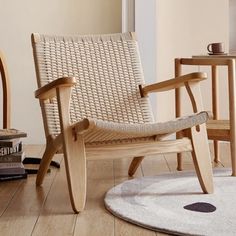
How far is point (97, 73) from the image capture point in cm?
295

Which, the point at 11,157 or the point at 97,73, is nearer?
the point at 97,73

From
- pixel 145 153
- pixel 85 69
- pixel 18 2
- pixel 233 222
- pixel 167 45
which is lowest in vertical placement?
pixel 233 222

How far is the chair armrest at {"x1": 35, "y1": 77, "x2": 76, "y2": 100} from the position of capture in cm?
233

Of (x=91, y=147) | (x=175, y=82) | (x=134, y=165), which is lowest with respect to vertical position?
(x=134, y=165)

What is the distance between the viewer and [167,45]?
4227 millimetres

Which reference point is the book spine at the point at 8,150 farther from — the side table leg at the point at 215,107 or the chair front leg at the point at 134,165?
the side table leg at the point at 215,107

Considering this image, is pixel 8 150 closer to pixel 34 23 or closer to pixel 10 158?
pixel 10 158

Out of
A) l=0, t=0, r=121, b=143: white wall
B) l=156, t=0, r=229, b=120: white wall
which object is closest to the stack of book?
l=0, t=0, r=121, b=143: white wall

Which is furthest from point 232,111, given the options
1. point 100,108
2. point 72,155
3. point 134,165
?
point 72,155

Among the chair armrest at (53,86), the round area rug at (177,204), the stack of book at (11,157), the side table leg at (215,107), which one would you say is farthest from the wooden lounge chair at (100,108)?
the side table leg at (215,107)

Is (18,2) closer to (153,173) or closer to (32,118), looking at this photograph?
(32,118)

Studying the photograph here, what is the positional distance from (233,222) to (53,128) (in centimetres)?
96

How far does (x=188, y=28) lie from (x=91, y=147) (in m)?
1.99

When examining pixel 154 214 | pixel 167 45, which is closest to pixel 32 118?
pixel 167 45
